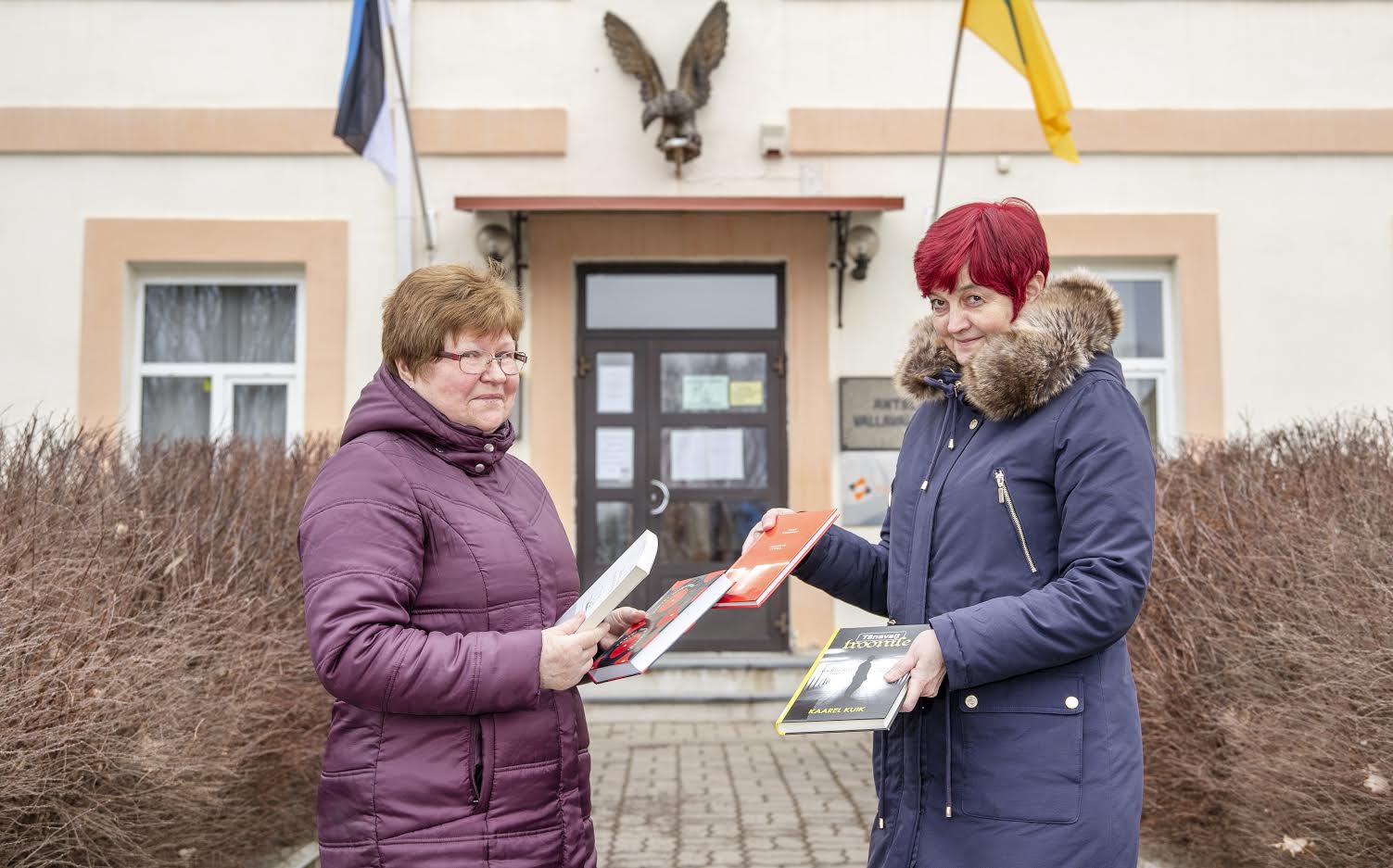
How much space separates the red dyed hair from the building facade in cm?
553

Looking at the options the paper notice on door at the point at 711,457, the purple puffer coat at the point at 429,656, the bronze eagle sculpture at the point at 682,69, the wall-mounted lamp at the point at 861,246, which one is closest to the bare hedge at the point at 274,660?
the purple puffer coat at the point at 429,656

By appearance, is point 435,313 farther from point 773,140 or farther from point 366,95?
point 773,140

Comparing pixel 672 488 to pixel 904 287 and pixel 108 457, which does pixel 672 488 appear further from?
pixel 108 457

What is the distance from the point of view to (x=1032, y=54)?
6.54 metres

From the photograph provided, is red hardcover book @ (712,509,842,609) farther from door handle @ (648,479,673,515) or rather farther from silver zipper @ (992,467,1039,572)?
door handle @ (648,479,673,515)

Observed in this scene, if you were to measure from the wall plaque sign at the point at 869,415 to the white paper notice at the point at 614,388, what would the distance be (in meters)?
1.46

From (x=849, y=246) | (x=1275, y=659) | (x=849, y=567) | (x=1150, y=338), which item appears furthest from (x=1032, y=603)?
(x=1150, y=338)

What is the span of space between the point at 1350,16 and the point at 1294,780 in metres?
6.70

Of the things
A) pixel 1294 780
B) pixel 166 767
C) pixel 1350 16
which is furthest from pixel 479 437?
pixel 1350 16

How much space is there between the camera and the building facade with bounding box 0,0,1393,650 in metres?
7.66

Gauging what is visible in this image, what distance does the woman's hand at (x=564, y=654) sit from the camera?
1.92m

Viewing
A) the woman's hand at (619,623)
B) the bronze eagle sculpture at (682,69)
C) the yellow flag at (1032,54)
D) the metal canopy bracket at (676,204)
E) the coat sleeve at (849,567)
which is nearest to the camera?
the woman's hand at (619,623)

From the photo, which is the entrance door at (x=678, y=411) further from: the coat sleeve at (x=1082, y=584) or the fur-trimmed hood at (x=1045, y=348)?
the coat sleeve at (x=1082, y=584)

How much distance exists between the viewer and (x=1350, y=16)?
26.2 ft
